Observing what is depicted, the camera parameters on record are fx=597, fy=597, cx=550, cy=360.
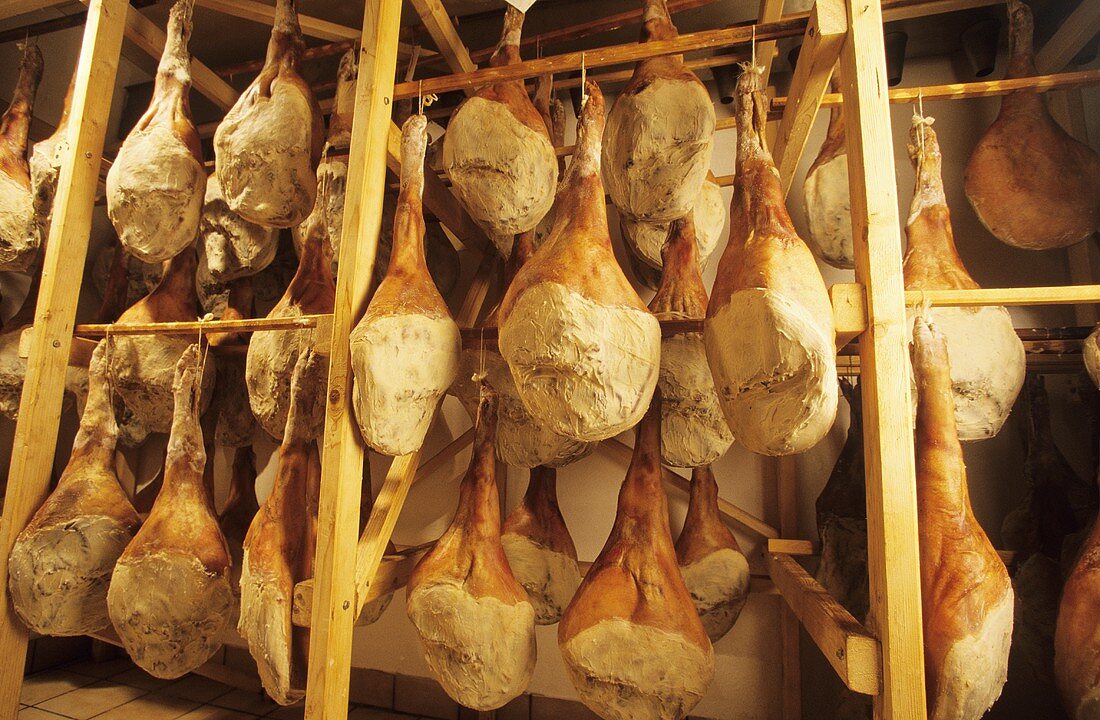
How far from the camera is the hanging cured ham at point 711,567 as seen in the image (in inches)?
68.8

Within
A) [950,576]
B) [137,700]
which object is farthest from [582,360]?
[137,700]

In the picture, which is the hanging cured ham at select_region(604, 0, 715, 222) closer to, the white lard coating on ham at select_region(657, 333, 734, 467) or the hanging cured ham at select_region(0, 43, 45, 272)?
the white lard coating on ham at select_region(657, 333, 734, 467)

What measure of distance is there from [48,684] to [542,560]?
249cm

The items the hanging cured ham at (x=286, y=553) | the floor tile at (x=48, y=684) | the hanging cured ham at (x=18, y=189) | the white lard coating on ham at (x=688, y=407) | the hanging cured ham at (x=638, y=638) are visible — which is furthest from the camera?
the floor tile at (x=48, y=684)

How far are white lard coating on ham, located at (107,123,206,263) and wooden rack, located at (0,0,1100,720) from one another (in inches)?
8.4

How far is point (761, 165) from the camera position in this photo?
131cm

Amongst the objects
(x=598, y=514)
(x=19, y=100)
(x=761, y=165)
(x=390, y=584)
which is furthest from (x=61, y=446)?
(x=761, y=165)

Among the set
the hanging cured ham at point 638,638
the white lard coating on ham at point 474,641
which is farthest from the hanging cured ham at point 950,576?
the white lard coating on ham at point 474,641

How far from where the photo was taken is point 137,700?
2.47 m

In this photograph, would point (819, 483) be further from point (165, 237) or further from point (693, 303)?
point (165, 237)

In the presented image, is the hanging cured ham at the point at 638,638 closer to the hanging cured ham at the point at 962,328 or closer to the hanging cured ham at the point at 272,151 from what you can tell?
the hanging cured ham at the point at 962,328

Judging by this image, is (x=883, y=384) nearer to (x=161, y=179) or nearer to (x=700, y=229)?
(x=700, y=229)

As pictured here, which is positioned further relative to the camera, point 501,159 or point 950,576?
point 501,159

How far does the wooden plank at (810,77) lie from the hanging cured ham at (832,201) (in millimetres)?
170
